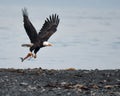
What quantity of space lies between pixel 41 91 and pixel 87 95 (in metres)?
1.22

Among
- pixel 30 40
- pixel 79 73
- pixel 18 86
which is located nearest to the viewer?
pixel 18 86

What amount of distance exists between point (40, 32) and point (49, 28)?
1.48 ft

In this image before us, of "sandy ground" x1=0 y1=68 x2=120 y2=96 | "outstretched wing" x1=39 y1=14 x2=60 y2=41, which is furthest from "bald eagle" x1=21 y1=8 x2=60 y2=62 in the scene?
"sandy ground" x1=0 y1=68 x2=120 y2=96

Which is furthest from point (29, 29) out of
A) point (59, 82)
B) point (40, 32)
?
point (59, 82)

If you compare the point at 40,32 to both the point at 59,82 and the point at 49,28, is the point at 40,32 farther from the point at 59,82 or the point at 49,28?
the point at 59,82

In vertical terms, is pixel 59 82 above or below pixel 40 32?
below

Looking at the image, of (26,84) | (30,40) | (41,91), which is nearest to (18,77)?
(26,84)

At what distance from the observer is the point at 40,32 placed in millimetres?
26125

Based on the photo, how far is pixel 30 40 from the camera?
84.5 feet

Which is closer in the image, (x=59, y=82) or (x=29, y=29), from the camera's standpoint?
(x=59, y=82)

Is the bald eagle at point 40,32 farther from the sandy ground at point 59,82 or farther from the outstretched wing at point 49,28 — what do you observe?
the sandy ground at point 59,82

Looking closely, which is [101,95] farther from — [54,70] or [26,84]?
[54,70]

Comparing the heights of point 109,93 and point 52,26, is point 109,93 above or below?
below

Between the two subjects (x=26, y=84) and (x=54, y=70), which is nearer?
(x=26, y=84)
